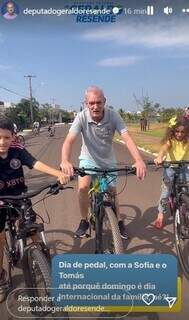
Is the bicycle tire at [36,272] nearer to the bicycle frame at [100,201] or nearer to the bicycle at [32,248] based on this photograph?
the bicycle at [32,248]

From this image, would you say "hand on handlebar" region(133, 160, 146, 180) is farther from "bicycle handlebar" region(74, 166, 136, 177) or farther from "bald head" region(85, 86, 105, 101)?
"bald head" region(85, 86, 105, 101)

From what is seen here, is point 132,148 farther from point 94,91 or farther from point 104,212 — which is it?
point 94,91

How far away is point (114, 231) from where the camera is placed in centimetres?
335

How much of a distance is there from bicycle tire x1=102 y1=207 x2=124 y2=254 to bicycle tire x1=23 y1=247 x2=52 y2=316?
627mm

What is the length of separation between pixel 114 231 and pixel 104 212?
198 millimetres

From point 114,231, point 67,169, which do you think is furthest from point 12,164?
point 114,231

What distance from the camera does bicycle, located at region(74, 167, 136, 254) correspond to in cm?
327

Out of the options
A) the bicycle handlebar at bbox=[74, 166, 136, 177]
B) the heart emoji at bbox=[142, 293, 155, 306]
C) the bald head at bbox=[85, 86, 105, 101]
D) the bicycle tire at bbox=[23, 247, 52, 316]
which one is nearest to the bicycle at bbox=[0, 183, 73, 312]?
the bicycle tire at bbox=[23, 247, 52, 316]

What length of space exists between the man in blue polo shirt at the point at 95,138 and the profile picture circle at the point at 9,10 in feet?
2.52

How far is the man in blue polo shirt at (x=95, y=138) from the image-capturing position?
3.40m

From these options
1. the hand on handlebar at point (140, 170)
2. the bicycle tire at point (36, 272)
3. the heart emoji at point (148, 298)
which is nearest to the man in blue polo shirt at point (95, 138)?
the hand on handlebar at point (140, 170)

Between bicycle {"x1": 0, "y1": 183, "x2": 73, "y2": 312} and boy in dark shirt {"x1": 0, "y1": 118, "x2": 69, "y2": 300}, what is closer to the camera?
bicycle {"x1": 0, "y1": 183, "x2": 73, "y2": 312}

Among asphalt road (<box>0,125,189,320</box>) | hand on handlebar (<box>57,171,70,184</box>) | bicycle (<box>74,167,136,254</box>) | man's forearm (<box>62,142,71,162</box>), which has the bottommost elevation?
asphalt road (<box>0,125,189,320</box>)

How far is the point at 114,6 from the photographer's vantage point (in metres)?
2.77
